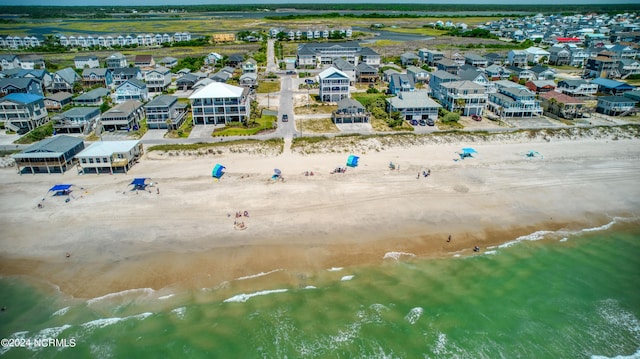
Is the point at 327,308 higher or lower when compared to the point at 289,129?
lower

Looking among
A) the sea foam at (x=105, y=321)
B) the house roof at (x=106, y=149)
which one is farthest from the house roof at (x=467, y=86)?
the sea foam at (x=105, y=321)

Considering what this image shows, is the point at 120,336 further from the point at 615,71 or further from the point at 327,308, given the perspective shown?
the point at 615,71

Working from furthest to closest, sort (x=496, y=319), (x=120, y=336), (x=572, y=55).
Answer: (x=572, y=55)
(x=496, y=319)
(x=120, y=336)

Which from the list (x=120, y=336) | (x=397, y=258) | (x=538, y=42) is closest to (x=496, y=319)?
(x=397, y=258)

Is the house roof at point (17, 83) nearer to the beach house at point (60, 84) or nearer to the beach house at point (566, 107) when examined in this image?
the beach house at point (60, 84)

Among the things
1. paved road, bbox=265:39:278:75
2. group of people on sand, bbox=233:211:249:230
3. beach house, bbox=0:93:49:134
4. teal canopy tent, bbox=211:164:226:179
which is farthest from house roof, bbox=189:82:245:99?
paved road, bbox=265:39:278:75

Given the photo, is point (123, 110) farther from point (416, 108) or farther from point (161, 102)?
point (416, 108)

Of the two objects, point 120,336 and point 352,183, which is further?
point 352,183

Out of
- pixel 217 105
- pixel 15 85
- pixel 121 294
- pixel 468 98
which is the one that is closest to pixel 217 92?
pixel 217 105
